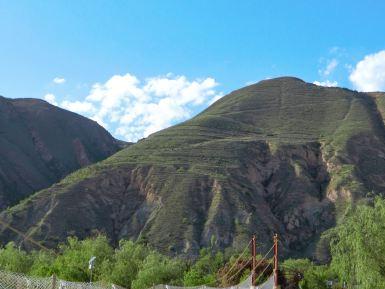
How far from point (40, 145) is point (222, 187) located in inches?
3031

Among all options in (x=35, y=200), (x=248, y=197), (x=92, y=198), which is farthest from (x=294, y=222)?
(x=35, y=200)

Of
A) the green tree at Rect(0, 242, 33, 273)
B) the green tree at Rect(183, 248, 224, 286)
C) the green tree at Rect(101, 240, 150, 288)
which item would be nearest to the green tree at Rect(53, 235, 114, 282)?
the green tree at Rect(101, 240, 150, 288)

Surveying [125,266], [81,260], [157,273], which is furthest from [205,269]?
[81,260]

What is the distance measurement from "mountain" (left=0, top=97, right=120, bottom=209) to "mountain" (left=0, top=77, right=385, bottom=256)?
2897cm

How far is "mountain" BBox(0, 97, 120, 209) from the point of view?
417 ft

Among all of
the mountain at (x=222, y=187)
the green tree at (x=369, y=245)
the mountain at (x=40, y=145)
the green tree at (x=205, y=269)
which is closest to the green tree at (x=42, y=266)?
the green tree at (x=205, y=269)

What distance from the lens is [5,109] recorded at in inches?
6211

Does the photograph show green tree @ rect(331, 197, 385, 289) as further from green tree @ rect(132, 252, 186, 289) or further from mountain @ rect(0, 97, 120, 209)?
mountain @ rect(0, 97, 120, 209)

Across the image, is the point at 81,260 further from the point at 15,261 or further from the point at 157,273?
the point at 157,273

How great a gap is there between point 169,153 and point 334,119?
149 feet

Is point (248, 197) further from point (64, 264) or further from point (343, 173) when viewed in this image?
point (64, 264)

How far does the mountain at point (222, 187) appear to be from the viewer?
82000 millimetres

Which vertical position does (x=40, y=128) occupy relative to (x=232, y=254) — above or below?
above

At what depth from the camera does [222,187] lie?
90.1 meters
